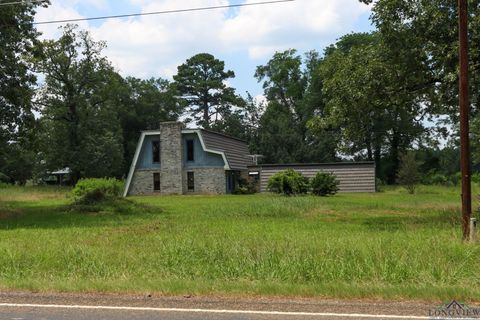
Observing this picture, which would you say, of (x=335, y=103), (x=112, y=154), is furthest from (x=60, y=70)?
(x=335, y=103)

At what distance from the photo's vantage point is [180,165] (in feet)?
164

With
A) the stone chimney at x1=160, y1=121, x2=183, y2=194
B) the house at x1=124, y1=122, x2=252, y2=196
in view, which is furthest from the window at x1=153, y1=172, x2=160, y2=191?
the stone chimney at x1=160, y1=121, x2=183, y2=194

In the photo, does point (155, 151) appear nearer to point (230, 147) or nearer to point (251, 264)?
point (230, 147)

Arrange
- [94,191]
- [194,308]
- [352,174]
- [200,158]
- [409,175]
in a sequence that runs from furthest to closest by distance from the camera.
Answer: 1. [200,158]
2. [352,174]
3. [409,175]
4. [94,191]
5. [194,308]

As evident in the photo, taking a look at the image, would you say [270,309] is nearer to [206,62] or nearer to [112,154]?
[112,154]

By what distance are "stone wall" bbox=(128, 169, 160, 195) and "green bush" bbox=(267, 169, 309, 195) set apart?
14185 mm

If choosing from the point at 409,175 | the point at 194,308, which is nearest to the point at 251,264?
the point at 194,308

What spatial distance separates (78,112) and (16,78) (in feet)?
116

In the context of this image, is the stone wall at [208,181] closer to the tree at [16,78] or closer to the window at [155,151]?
the window at [155,151]

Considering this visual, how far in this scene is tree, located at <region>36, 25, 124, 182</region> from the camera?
57.5 meters

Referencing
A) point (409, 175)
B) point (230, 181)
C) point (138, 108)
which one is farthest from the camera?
point (138, 108)

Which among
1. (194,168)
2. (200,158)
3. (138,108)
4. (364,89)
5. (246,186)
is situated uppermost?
(138,108)

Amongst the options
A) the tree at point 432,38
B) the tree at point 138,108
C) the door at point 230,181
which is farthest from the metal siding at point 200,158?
the tree at point 432,38

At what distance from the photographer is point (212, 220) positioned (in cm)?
2072
